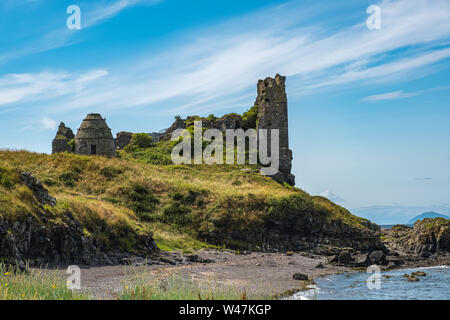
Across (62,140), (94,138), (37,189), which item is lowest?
(37,189)

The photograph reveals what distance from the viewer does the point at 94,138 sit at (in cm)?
5588

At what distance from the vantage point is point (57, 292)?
1338 cm

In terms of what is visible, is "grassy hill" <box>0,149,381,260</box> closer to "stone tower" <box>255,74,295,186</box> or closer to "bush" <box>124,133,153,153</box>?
"stone tower" <box>255,74,295,186</box>

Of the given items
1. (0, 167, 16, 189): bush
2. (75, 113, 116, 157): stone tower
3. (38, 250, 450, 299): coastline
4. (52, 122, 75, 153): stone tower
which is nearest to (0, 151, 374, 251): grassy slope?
(38, 250, 450, 299): coastline

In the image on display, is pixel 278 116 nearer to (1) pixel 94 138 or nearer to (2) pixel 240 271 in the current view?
(1) pixel 94 138

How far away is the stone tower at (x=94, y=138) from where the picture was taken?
2195 inches

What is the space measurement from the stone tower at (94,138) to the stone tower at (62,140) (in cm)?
1424

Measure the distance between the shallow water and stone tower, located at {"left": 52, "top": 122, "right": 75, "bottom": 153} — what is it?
53.5 metres

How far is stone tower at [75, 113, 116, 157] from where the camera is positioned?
55.8 metres

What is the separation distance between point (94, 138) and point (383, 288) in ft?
138

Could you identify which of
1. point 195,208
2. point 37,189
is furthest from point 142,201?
point 37,189

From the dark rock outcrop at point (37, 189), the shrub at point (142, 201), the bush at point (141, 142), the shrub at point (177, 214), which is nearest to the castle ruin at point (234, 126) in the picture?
the bush at point (141, 142)
